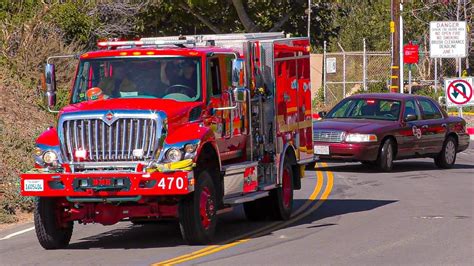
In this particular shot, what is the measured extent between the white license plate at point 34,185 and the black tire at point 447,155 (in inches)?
555

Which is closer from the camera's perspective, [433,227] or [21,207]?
[433,227]

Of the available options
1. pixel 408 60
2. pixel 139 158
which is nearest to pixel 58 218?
pixel 139 158

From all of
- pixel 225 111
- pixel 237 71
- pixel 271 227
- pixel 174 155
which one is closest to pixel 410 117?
pixel 271 227

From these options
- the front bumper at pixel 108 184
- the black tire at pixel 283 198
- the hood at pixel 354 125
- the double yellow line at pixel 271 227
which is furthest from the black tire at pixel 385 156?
the front bumper at pixel 108 184

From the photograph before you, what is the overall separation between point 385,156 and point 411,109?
1.67 metres

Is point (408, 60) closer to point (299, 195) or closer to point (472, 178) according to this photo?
point (472, 178)

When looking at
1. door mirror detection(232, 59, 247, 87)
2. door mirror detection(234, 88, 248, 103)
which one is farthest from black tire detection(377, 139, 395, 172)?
door mirror detection(232, 59, 247, 87)

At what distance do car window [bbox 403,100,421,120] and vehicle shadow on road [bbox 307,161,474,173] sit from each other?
1223 mm

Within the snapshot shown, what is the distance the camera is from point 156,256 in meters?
12.4

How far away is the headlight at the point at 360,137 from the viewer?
23203mm

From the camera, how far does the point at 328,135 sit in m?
23.5

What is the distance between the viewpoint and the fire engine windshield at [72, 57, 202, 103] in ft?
45.5

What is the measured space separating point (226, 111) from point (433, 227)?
3.09 meters

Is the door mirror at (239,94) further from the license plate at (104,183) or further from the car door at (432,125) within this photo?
the car door at (432,125)
